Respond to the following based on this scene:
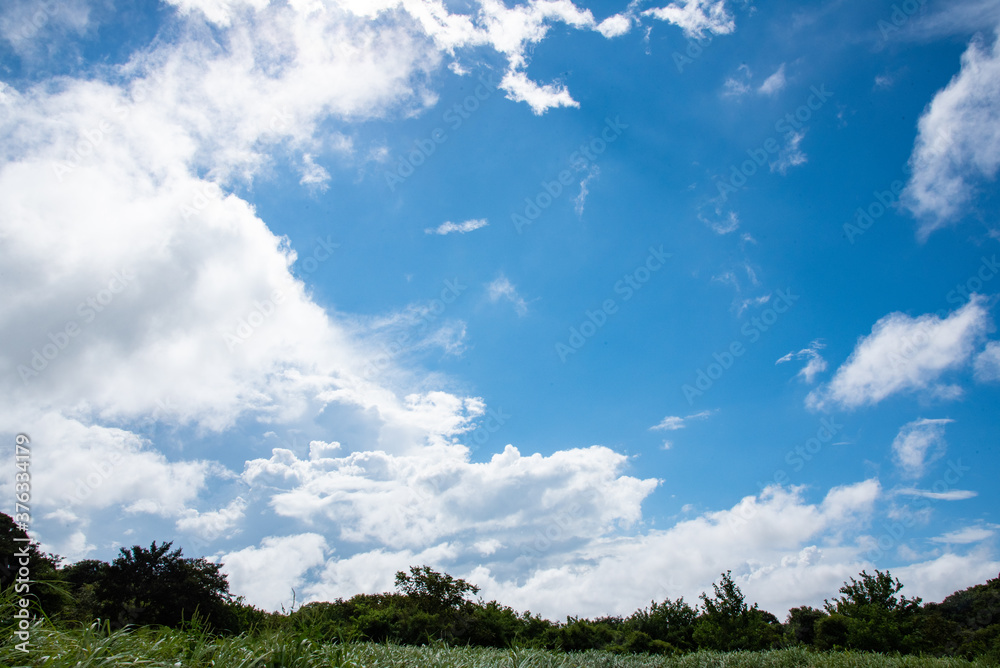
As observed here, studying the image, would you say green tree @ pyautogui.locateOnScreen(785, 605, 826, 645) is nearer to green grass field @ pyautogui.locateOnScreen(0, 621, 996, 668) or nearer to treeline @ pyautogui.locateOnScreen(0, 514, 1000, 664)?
treeline @ pyautogui.locateOnScreen(0, 514, 1000, 664)

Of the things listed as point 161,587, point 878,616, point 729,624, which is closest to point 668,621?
point 729,624

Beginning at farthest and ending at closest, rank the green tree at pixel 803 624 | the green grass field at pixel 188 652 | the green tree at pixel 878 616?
the green tree at pixel 803 624 < the green tree at pixel 878 616 < the green grass field at pixel 188 652

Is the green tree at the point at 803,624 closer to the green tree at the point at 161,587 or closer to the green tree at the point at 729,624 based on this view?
the green tree at the point at 729,624

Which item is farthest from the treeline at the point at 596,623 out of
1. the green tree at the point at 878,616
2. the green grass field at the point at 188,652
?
the green grass field at the point at 188,652

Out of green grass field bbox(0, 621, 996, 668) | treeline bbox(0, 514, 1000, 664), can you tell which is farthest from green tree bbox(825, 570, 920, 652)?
green grass field bbox(0, 621, 996, 668)

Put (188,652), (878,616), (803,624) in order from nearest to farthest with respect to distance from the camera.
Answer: (188,652)
(878,616)
(803,624)

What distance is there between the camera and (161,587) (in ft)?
113

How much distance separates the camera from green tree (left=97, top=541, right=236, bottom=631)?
110ft

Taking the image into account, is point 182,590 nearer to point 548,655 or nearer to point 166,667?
point 548,655

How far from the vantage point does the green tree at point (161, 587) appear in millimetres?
33625

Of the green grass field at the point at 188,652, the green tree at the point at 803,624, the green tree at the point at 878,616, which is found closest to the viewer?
the green grass field at the point at 188,652

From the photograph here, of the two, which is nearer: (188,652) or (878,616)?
(188,652)

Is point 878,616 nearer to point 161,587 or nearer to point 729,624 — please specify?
point 729,624

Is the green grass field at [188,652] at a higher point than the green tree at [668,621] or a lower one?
higher
